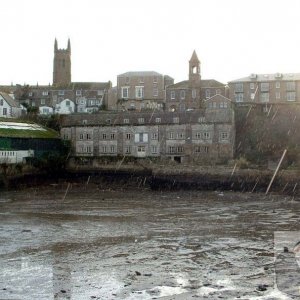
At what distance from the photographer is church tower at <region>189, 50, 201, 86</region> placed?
197ft

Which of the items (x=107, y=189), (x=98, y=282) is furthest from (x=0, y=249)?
(x=107, y=189)

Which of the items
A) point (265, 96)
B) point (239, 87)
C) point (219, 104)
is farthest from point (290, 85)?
point (219, 104)

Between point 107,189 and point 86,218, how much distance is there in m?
16.3

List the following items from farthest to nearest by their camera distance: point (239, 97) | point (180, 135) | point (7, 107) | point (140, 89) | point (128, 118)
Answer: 1. point (140, 89)
2. point (7, 107)
3. point (239, 97)
4. point (128, 118)
5. point (180, 135)

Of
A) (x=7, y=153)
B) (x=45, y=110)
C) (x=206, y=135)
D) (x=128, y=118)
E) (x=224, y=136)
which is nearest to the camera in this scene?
(x=7, y=153)

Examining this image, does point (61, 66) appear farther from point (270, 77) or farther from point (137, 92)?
point (270, 77)

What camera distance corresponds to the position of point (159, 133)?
178ft

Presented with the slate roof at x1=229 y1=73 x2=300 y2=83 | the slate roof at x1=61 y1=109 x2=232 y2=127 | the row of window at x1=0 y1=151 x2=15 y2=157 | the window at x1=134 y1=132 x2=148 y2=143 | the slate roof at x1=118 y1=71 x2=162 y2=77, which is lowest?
the row of window at x1=0 y1=151 x2=15 y2=157

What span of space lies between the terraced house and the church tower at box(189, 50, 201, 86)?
8089 millimetres

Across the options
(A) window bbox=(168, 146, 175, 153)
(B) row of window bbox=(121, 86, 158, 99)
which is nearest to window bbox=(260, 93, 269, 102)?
(A) window bbox=(168, 146, 175, 153)

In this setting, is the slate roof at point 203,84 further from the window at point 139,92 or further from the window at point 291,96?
the window at point 291,96

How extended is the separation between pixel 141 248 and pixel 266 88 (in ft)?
148

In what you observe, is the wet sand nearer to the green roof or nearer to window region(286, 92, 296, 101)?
the green roof

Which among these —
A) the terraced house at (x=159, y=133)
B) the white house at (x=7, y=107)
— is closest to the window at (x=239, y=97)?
the terraced house at (x=159, y=133)
